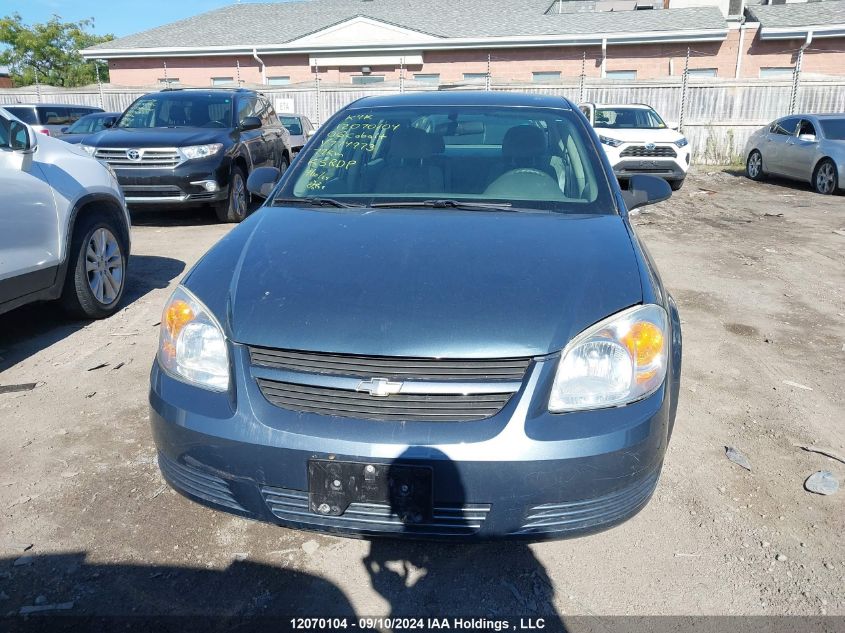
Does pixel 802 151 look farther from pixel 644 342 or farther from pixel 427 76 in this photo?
pixel 427 76

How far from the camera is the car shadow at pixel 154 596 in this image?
2160mm

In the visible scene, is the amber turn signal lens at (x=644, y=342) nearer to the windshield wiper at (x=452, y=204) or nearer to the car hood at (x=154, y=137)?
the windshield wiper at (x=452, y=204)

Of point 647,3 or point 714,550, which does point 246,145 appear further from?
point 647,3

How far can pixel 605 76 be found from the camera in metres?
23.9

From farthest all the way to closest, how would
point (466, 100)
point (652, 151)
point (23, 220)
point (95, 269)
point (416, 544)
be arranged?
point (652, 151) → point (95, 269) → point (23, 220) → point (466, 100) → point (416, 544)

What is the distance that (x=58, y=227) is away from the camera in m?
4.59

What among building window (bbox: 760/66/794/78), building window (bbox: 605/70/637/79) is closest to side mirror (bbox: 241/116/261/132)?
building window (bbox: 605/70/637/79)

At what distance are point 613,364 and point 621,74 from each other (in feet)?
80.3

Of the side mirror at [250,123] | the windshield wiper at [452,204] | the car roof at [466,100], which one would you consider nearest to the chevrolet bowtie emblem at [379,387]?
the windshield wiper at [452,204]

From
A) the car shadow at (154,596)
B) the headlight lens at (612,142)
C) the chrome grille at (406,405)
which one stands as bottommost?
the car shadow at (154,596)

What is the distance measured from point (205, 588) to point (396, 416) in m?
0.98

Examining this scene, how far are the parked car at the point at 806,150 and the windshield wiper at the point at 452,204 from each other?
1198 centimetres

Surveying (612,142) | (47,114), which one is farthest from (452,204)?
(47,114)

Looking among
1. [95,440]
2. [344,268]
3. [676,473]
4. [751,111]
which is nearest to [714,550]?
[676,473]
